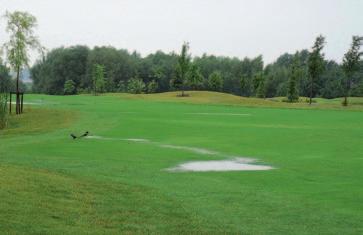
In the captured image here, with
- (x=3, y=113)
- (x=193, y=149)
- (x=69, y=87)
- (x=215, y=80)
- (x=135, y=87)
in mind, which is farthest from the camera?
(x=69, y=87)

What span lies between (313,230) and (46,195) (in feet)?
19.2

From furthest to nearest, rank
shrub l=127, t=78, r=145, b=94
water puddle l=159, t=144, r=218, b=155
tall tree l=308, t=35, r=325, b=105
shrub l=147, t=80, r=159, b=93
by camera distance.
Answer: shrub l=147, t=80, r=159, b=93
shrub l=127, t=78, r=145, b=94
tall tree l=308, t=35, r=325, b=105
water puddle l=159, t=144, r=218, b=155

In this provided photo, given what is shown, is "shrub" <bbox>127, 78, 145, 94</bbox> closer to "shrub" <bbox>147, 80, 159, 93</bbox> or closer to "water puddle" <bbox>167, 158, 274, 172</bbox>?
"shrub" <bbox>147, 80, 159, 93</bbox>

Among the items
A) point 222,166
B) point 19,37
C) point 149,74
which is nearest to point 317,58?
point 19,37

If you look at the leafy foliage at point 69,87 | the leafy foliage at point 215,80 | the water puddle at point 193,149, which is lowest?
the water puddle at point 193,149

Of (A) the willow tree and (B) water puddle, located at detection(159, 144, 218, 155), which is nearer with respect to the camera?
(B) water puddle, located at detection(159, 144, 218, 155)

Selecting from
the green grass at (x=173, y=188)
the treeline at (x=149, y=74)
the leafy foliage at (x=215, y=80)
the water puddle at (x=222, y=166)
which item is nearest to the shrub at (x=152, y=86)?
the treeline at (x=149, y=74)

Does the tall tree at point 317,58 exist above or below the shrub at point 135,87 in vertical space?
above

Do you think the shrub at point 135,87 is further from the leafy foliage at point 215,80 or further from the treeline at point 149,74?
the leafy foliage at point 215,80

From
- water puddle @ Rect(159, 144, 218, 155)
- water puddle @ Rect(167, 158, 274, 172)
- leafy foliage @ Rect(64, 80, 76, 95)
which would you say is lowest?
water puddle @ Rect(167, 158, 274, 172)

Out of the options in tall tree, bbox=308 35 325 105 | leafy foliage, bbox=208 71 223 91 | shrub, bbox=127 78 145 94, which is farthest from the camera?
leafy foliage, bbox=208 71 223 91

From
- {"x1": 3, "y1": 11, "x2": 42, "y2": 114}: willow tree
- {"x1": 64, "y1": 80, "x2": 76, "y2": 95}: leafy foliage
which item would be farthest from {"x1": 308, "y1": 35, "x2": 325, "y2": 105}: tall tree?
{"x1": 64, "y1": 80, "x2": 76, "y2": 95}: leafy foliage

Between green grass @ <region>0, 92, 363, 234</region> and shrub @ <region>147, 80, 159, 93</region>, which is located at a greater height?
shrub @ <region>147, 80, 159, 93</region>

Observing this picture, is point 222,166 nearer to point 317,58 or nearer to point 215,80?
point 317,58
